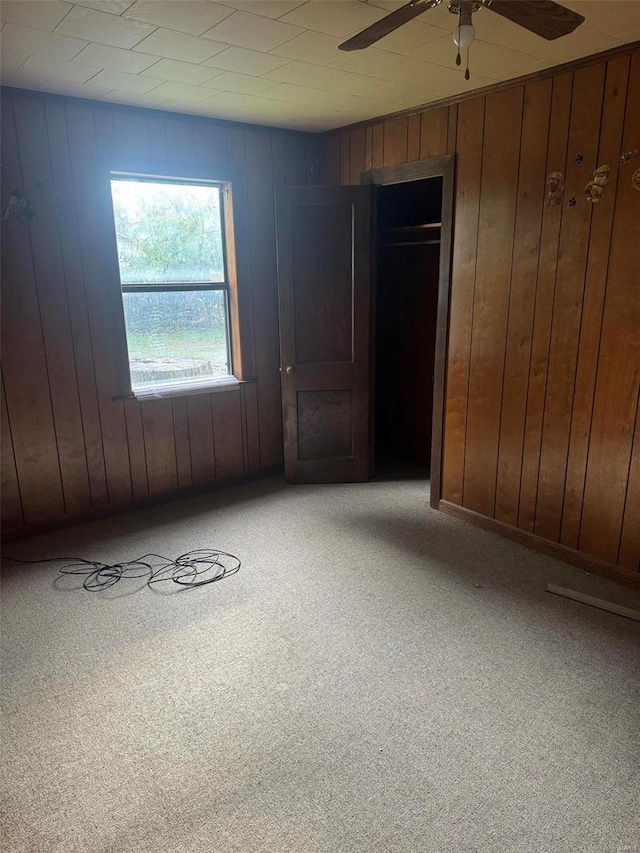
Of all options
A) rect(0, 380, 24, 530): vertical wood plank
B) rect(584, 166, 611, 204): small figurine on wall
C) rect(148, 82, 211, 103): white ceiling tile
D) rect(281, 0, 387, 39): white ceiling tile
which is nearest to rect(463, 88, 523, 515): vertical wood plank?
rect(584, 166, 611, 204): small figurine on wall

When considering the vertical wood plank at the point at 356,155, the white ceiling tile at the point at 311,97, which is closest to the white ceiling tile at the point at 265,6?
the white ceiling tile at the point at 311,97

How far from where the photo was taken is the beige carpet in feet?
5.53

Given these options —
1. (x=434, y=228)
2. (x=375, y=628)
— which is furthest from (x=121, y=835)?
(x=434, y=228)

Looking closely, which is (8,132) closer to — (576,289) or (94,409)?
(94,409)

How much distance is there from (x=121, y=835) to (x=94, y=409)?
2.57m

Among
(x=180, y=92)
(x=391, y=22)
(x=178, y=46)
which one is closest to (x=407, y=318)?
(x=180, y=92)

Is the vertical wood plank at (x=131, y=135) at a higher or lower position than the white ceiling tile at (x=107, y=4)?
lower

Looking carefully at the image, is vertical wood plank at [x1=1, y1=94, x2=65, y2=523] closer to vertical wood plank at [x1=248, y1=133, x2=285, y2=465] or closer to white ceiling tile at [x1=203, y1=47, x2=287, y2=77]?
white ceiling tile at [x1=203, y1=47, x2=287, y2=77]

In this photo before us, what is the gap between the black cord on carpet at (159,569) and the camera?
3.06m

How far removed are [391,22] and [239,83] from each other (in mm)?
1493

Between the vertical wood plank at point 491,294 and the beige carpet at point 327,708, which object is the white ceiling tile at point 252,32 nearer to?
the vertical wood plank at point 491,294

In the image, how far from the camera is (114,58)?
2.66 m

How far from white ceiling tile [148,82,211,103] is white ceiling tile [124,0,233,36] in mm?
834

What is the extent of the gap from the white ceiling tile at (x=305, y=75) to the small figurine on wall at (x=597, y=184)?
1.35 metres
